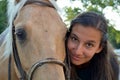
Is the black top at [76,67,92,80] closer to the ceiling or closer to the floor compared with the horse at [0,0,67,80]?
closer to the floor

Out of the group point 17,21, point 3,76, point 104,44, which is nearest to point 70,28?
point 104,44

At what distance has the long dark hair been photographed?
8.11 feet

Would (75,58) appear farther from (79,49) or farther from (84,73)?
(84,73)

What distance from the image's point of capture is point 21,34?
2082 millimetres

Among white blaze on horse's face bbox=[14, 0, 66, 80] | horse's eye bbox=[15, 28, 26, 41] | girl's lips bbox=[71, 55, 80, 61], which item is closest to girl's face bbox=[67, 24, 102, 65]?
girl's lips bbox=[71, 55, 80, 61]

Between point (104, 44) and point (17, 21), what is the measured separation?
2.79 ft

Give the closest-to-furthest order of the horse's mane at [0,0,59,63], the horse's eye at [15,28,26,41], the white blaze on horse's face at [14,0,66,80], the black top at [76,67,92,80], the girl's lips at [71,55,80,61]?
the white blaze on horse's face at [14,0,66,80]
the horse's eye at [15,28,26,41]
the horse's mane at [0,0,59,63]
the girl's lips at [71,55,80,61]
the black top at [76,67,92,80]

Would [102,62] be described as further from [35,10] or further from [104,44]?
[35,10]

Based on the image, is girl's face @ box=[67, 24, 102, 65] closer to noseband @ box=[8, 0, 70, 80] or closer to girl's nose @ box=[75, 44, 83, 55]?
girl's nose @ box=[75, 44, 83, 55]

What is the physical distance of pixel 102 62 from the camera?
2.69m

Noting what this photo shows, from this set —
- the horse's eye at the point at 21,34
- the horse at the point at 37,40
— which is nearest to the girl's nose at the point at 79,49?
the horse at the point at 37,40

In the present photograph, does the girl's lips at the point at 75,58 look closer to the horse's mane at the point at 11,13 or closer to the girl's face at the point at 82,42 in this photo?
the girl's face at the point at 82,42

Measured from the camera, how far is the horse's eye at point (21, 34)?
206cm

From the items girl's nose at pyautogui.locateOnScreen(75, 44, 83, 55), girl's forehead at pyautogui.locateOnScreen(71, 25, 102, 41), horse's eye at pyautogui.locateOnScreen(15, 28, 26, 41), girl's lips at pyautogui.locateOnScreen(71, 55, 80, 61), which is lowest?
girl's lips at pyautogui.locateOnScreen(71, 55, 80, 61)
